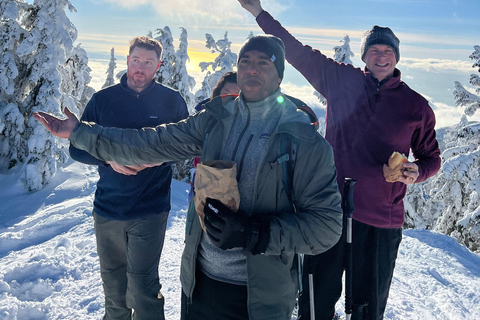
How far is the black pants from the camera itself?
2404 millimetres

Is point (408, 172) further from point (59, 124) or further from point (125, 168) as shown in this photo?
point (59, 124)

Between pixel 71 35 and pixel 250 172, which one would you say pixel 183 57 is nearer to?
pixel 71 35

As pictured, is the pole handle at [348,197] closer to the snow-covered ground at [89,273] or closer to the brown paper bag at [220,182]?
the brown paper bag at [220,182]

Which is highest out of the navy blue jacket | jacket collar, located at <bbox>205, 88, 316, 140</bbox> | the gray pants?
jacket collar, located at <bbox>205, 88, 316, 140</bbox>

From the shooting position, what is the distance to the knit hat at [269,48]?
244cm

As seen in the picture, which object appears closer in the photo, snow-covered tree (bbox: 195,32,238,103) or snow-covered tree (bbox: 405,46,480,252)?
snow-covered tree (bbox: 405,46,480,252)

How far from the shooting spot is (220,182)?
2107 mm

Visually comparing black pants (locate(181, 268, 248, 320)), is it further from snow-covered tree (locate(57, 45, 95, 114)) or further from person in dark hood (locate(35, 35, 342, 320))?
snow-covered tree (locate(57, 45, 95, 114))

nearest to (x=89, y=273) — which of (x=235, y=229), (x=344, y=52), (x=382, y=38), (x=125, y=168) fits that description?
(x=125, y=168)

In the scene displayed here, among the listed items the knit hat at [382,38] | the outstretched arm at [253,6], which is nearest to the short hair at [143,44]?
the outstretched arm at [253,6]

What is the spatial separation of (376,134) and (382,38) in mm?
926

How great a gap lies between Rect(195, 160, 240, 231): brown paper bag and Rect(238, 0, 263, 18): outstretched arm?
232 cm

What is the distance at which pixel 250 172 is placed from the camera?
91.2 inches

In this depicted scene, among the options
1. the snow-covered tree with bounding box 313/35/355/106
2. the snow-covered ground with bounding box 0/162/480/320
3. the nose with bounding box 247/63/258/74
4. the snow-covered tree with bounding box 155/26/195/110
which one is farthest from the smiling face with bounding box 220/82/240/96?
the snow-covered tree with bounding box 155/26/195/110
